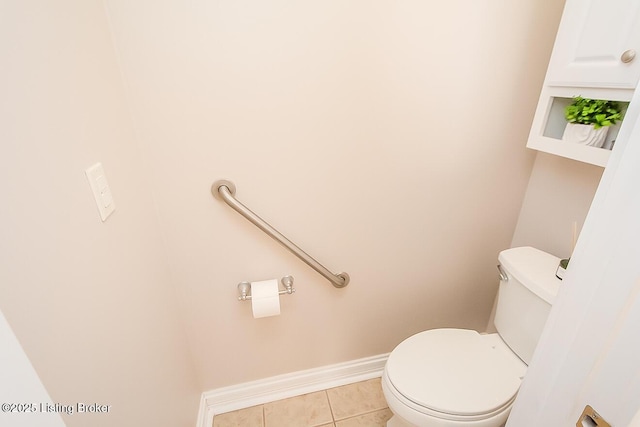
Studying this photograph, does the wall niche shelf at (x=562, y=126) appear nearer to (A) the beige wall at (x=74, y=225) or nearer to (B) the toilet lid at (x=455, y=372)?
(B) the toilet lid at (x=455, y=372)

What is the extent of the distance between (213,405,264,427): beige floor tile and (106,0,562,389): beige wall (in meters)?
0.16

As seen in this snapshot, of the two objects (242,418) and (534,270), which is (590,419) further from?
(242,418)

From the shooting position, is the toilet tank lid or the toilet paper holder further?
the toilet paper holder

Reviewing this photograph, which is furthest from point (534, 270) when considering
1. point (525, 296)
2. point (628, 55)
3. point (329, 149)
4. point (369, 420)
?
point (369, 420)

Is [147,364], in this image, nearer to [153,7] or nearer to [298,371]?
[298,371]

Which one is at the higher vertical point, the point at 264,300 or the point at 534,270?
the point at 534,270

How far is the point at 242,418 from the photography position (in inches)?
53.9

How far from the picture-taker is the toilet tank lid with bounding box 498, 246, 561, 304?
3.25ft

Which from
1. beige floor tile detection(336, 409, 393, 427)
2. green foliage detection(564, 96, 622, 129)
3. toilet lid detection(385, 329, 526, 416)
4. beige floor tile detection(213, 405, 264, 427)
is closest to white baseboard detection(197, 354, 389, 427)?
beige floor tile detection(213, 405, 264, 427)

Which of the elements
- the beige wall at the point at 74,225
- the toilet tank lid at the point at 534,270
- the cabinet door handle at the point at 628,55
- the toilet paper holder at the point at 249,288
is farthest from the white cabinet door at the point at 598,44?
the beige wall at the point at 74,225

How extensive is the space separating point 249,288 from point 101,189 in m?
0.65

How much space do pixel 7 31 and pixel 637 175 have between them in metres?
0.89

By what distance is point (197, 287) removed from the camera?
1148 millimetres

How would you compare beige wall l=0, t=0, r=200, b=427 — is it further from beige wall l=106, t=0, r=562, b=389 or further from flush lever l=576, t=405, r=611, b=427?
flush lever l=576, t=405, r=611, b=427
